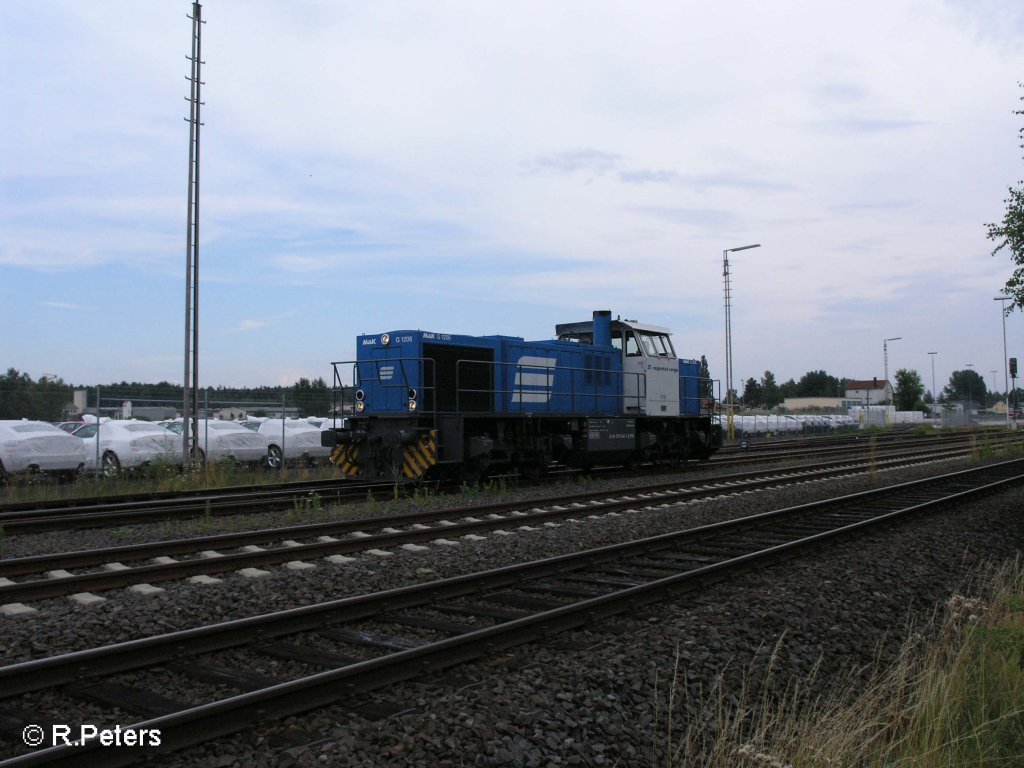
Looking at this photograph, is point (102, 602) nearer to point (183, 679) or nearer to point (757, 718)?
point (183, 679)

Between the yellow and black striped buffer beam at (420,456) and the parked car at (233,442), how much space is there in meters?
9.22

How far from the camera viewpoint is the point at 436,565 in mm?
8641

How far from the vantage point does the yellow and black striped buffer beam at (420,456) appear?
15086 mm

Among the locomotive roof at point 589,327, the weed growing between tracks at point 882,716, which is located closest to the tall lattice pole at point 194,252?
the locomotive roof at point 589,327

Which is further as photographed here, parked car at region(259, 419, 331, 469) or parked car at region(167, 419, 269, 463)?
parked car at region(259, 419, 331, 469)

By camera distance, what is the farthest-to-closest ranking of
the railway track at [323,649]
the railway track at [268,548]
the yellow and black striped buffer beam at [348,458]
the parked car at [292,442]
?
1. the parked car at [292,442]
2. the yellow and black striped buffer beam at [348,458]
3. the railway track at [268,548]
4. the railway track at [323,649]

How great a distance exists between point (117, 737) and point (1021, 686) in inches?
217

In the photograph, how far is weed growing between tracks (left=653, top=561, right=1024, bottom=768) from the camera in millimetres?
4270

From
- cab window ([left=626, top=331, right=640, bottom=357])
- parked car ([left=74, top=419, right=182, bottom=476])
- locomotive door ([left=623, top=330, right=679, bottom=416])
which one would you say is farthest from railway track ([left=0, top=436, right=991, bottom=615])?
parked car ([left=74, top=419, right=182, bottom=476])

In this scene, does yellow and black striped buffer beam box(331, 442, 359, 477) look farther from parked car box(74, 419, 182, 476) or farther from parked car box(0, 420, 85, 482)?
parked car box(0, 420, 85, 482)

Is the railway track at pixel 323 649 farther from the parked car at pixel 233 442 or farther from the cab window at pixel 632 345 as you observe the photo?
the parked car at pixel 233 442

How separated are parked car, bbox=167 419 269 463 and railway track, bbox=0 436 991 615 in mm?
12407

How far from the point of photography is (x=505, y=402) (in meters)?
17.1

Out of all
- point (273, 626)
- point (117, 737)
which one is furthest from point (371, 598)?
point (117, 737)
